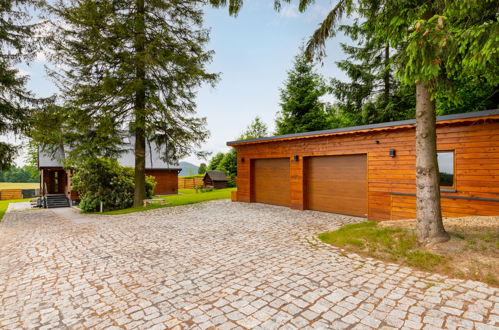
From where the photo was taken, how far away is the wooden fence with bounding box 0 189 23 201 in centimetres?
2653

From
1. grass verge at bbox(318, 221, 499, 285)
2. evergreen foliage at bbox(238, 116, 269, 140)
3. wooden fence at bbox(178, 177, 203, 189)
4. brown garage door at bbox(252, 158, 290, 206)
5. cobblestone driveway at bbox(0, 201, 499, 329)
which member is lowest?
wooden fence at bbox(178, 177, 203, 189)

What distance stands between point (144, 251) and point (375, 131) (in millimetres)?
7541

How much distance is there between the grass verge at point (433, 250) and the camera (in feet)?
12.3

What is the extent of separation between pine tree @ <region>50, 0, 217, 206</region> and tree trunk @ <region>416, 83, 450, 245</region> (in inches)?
355

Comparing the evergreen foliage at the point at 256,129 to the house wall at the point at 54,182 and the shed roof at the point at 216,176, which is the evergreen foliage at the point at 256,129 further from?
the house wall at the point at 54,182

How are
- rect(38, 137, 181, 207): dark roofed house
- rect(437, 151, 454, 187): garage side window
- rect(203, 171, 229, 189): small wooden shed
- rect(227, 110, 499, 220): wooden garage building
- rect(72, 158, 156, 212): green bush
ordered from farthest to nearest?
1. rect(203, 171, 229, 189): small wooden shed
2. rect(38, 137, 181, 207): dark roofed house
3. rect(72, 158, 156, 212): green bush
4. rect(437, 151, 454, 187): garage side window
5. rect(227, 110, 499, 220): wooden garage building

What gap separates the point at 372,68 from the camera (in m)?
14.9

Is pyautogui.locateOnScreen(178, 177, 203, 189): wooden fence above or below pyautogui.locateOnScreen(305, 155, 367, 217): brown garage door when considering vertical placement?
below

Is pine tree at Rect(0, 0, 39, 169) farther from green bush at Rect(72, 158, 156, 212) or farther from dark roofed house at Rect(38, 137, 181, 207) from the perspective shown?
green bush at Rect(72, 158, 156, 212)

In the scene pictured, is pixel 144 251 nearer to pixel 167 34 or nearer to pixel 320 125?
A: pixel 167 34

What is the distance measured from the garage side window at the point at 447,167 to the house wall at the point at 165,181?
70.3 ft

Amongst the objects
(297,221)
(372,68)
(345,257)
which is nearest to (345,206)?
(297,221)

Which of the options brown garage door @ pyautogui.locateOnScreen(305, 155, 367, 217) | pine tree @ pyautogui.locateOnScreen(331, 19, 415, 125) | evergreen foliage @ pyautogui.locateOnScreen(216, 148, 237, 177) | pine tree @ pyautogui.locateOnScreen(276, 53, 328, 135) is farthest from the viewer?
evergreen foliage @ pyautogui.locateOnScreen(216, 148, 237, 177)

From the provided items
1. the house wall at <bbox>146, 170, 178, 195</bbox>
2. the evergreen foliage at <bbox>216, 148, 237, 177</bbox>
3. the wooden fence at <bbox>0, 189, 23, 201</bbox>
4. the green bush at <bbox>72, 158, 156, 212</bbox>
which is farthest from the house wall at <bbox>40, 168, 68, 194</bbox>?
the evergreen foliage at <bbox>216, 148, 237, 177</bbox>
